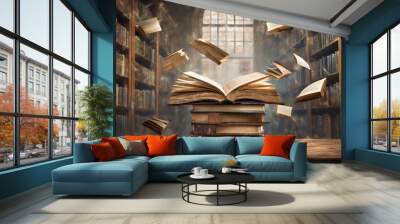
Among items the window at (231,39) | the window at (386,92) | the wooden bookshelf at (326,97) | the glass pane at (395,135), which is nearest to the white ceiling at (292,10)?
the window at (386,92)

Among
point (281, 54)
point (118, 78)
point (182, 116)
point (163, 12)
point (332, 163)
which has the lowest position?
point (332, 163)

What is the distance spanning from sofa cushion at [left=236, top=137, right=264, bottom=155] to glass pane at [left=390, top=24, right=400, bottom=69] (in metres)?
2.88

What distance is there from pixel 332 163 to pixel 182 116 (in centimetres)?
350

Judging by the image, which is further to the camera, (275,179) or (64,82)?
(64,82)

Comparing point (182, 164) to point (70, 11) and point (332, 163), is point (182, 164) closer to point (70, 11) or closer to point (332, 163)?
point (70, 11)

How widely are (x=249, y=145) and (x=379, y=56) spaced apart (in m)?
3.58

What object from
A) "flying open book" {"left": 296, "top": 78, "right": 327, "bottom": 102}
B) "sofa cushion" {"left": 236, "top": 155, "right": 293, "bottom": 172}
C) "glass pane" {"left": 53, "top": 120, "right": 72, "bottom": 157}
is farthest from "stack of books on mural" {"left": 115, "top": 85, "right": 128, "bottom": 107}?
"flying open book" {"left": 296, "top": 78, "right": 327, "bottom": 102}

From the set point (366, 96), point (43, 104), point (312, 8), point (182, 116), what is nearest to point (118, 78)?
point (182, 116)

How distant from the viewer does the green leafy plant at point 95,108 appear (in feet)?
21.4

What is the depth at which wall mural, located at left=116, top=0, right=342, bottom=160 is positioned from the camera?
6641mm

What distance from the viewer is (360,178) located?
5.67 metres

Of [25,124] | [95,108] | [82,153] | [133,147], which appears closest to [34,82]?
[25,124]

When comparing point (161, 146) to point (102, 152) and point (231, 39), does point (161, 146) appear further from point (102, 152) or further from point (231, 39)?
point (231, 39)

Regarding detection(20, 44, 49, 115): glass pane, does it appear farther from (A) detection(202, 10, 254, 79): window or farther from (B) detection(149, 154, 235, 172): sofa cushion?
(A) detection(202, 10, 254, 79): window
